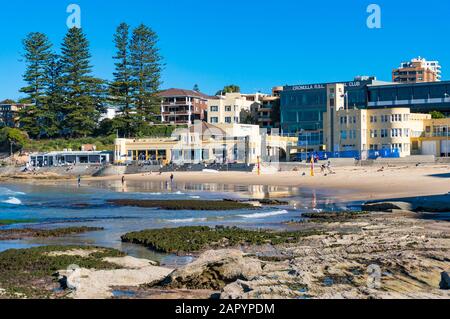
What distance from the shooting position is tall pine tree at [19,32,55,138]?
91750 millimetres

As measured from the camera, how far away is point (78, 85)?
92.0m

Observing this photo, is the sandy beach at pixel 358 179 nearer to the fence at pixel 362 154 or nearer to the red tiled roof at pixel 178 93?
the fence at pixel 362 154

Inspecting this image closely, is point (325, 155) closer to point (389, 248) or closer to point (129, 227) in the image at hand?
point (129, 227)

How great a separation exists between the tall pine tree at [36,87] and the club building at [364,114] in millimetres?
30998

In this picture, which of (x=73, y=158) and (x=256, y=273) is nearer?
(x=256, y=273)

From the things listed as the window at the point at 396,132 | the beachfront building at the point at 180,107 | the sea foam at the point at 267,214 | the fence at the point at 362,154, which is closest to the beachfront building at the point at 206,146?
the fence at the point at 362,154

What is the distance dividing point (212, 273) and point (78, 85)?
82.3m

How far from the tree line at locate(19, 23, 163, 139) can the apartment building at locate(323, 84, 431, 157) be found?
26.6 metres

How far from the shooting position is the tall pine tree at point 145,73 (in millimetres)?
91375

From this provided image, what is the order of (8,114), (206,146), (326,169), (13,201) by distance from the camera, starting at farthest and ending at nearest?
(8,114)
(206,146)
(326,169)
(13,201)

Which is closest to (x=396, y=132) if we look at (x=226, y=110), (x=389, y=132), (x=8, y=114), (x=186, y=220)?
(x=389, y=132)

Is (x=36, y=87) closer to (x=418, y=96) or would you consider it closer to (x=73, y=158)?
(x=73, y=158)

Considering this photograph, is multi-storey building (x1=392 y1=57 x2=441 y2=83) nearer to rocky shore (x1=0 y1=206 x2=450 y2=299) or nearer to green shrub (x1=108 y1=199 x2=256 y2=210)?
green shrub (x1=108 y1=199 x2=256 y2=210)
